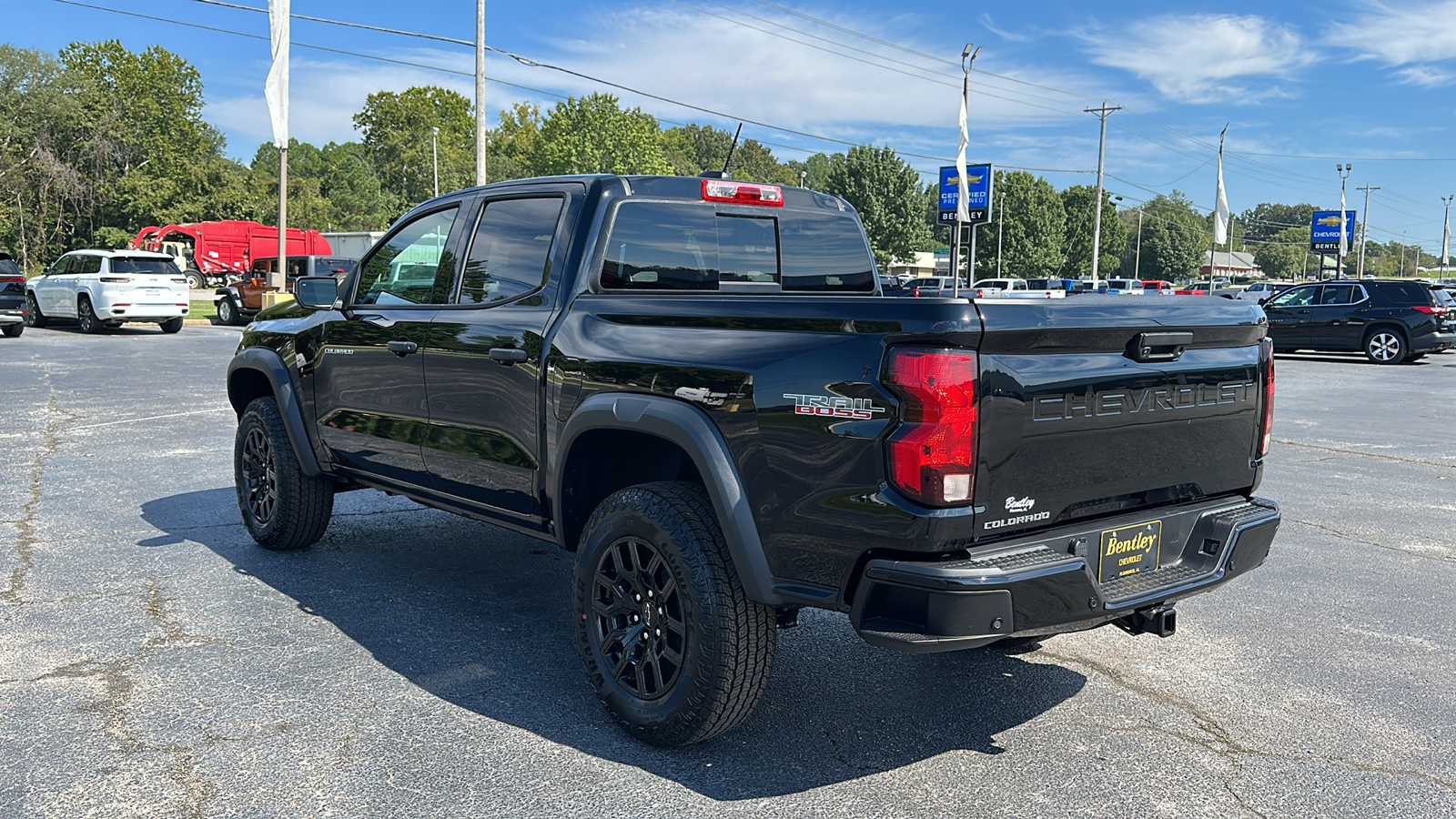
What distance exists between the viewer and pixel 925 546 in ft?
9.67

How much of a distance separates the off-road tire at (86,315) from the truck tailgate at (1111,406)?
25684 millimetres

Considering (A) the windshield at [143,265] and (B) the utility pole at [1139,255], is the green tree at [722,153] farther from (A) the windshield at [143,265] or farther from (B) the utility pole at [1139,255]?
(A) the windshield at [143,265]

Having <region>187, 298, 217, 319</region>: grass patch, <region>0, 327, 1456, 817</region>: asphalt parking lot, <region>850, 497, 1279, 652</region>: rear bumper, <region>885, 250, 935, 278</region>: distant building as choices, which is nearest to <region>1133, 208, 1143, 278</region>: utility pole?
<region>885, 250, 935, 278</region>: distant building

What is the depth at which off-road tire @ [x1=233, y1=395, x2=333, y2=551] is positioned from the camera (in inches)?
229

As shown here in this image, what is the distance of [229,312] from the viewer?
29906 millimetres

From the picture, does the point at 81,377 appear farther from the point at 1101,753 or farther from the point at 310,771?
the point at 1101,753

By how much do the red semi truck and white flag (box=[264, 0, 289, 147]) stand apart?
2552 cm

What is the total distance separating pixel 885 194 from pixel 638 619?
240 ft

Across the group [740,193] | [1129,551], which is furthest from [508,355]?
[1129,551]

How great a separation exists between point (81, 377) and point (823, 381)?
49.7 ft

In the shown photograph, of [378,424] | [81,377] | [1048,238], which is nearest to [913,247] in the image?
[1048,238]

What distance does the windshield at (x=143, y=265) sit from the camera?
24094 millimetres

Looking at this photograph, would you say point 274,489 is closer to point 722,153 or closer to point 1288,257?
point 722,153

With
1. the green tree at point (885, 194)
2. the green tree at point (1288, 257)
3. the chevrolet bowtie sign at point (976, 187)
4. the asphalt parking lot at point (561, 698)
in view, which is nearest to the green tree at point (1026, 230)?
the green tree at point (885, 194)
